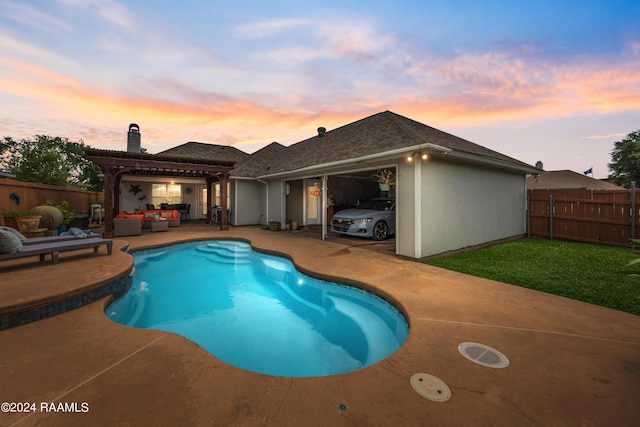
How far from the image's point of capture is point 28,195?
9.32 m

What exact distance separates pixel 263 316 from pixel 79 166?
37267 millimetres

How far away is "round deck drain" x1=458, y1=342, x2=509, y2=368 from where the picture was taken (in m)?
2.31

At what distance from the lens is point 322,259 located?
21.4ft

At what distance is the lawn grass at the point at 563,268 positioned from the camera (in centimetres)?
407

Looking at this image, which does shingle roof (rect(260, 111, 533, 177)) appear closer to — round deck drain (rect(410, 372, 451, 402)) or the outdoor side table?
round deck drain (rect(410, 372, 451, 402))

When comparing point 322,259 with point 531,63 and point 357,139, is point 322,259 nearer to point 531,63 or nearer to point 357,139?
point 357,139

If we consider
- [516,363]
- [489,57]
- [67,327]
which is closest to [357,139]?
[489,57]

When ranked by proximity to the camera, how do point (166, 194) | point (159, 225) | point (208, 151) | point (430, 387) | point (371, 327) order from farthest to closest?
point (208, 151) < point (166, 194) < point (159, 225) < point (371, 327) < point (430, 387)

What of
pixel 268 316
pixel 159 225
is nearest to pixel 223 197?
pixel 159 225

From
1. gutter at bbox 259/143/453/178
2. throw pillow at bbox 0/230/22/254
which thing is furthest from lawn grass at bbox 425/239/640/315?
throw pillow at bbox 0/230/22/254

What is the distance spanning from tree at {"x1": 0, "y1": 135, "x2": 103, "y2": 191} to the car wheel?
2340cm

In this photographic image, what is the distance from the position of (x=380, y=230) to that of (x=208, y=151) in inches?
593

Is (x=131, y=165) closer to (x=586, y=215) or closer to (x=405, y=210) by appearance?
(x=405, y=210)

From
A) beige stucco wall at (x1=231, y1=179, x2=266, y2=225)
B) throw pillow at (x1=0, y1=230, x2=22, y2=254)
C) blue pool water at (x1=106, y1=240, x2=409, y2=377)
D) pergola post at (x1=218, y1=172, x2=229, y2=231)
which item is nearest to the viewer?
blue pool water at (x1=106, y1=240, x2=409, y2=377)
